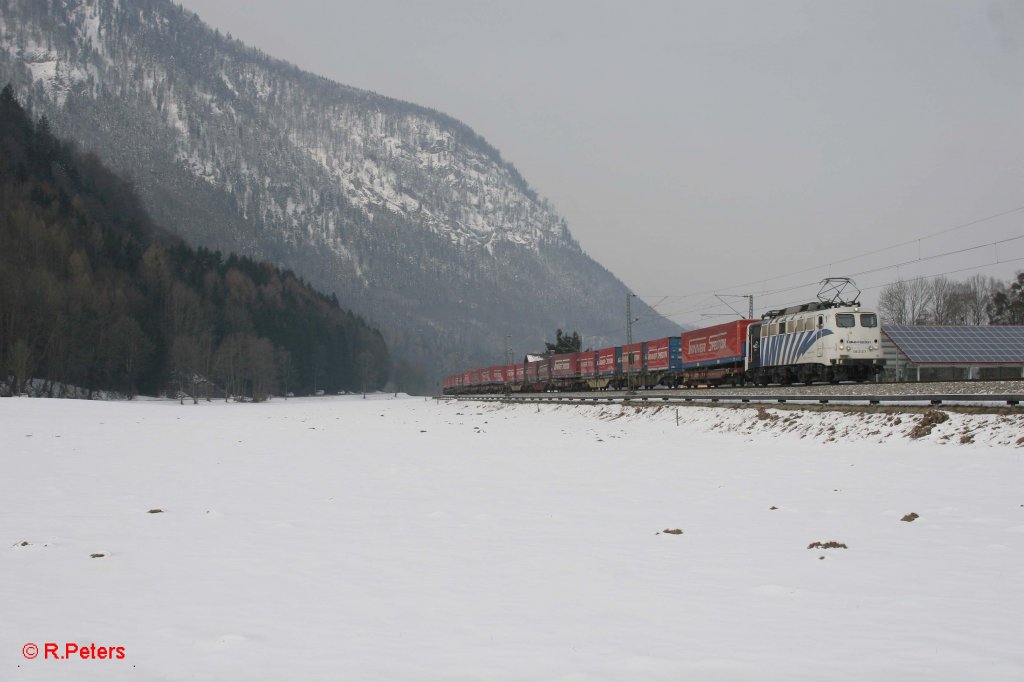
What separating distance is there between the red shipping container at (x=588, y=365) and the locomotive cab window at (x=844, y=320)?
3504 centimetres

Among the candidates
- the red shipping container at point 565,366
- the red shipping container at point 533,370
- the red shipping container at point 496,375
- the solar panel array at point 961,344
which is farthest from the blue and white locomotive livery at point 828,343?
the red shipping container at point 496,375

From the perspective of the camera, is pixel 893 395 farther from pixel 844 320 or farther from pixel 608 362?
pixel 608 362

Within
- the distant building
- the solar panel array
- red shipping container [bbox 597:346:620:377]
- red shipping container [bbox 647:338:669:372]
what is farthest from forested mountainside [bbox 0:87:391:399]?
the solar panel array

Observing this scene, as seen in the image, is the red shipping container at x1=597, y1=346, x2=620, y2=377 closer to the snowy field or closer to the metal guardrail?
the metal guardrail

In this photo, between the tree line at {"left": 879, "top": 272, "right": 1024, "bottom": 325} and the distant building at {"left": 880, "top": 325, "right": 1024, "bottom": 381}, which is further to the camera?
the tree line at {"left": 879, "top": 272, "right": 1024, "bottom": 325}

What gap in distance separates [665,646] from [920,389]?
27.4 meters

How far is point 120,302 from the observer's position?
9531 cm

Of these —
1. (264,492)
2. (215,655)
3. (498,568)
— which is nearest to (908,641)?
(498,568)

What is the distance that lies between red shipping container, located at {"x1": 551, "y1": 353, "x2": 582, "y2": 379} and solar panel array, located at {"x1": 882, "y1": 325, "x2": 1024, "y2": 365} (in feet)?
90.6

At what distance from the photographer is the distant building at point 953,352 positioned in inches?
2239

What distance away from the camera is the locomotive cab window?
37438mm

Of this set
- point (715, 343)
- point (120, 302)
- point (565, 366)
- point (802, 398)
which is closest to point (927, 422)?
point (802, 398)

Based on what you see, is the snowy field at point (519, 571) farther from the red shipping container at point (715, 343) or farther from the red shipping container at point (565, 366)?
the red shipping container at point (565, 366)

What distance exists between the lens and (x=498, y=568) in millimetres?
8836
